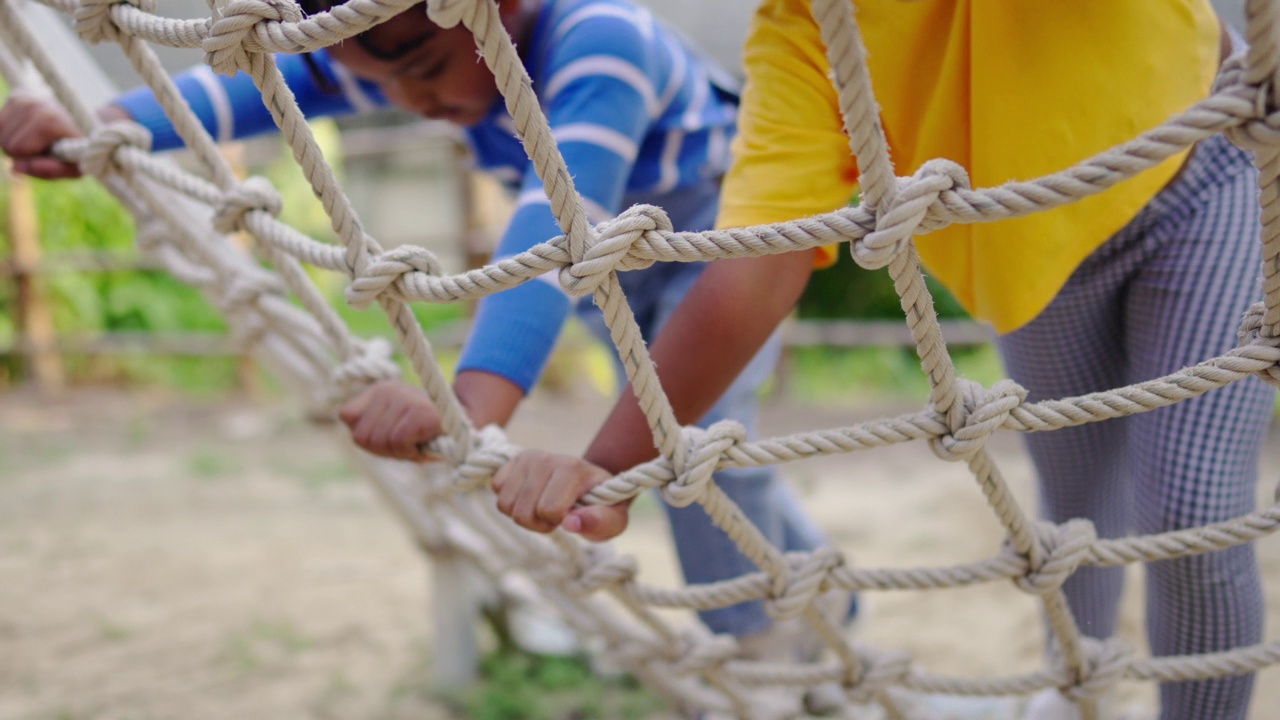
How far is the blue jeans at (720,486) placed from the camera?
1143mm

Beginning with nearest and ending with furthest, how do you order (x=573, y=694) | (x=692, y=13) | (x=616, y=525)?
(x=616, y=525) → (x=573, y=694) → (x=692, y=13)

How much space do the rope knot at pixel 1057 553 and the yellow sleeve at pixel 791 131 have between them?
0.96ft

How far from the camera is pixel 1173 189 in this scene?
739 mm

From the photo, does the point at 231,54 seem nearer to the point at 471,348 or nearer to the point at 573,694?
the point at 471,348

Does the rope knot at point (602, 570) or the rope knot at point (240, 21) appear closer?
the rope knot at point (240, 21)

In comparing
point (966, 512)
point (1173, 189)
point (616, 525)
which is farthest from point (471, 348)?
point (966, 512)

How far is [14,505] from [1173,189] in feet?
7.64

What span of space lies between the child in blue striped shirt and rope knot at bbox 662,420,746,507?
0.05 meters

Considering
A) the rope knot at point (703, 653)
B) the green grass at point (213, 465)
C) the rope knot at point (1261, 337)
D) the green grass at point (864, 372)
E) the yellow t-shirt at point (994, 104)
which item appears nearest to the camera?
the rope knot at point (1261, 337)

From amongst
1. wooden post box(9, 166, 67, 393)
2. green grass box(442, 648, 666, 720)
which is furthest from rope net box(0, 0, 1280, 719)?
wooden post box(9, 166, 67, 393)

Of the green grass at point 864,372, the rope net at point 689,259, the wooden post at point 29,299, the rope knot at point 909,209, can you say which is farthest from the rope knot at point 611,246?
the wooden post at point 29,299

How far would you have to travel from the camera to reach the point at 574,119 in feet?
2.77

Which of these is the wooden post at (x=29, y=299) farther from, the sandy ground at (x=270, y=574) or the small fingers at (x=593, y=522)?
the small fingers at (x=593, y=522)

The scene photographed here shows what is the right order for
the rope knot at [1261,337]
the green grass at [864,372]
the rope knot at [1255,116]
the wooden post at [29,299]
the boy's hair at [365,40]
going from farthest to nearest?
the wooden post at [29,299], the green grass at [864,372], the boy's hair at [365,40], the rope knot at [1261,337], the rope knot at [1255,116]
